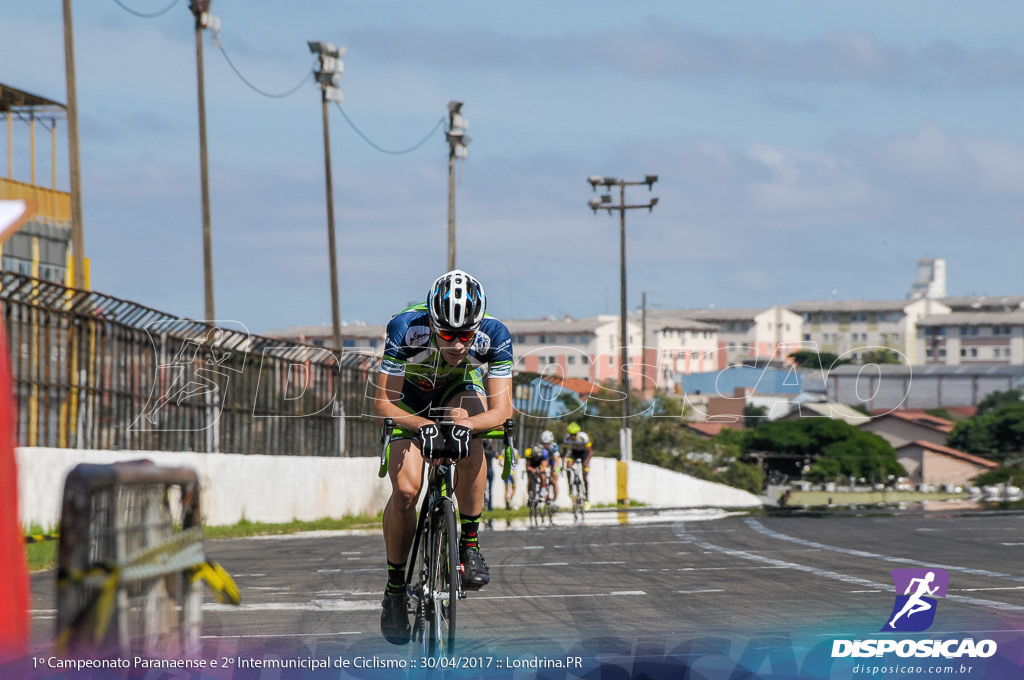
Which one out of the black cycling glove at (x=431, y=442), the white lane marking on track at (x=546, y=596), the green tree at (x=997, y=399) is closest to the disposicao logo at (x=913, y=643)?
the black cycling glove at (x=431, y=442)

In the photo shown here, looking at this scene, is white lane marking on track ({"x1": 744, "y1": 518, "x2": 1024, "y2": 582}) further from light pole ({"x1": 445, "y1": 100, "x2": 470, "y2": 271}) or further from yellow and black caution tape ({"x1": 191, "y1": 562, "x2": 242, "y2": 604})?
light pole ({"x1": 445, "y1": 100, "x2": 470, "y2": 271})

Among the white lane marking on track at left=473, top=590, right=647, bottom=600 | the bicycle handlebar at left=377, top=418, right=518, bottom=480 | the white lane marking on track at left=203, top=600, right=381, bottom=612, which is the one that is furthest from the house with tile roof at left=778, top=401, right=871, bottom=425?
the bicycle handlebar at left=377, top=418, right=518, bottom=480

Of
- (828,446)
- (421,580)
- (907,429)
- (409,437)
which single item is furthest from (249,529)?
(907,429)

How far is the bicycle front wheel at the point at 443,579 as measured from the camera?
6801 millimetres

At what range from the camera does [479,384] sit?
26.2 feet

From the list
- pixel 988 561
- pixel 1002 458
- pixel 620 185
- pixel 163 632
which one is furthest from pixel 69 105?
pixel 1002 458

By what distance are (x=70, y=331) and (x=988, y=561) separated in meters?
11.1

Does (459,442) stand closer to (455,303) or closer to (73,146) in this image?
(455,303)

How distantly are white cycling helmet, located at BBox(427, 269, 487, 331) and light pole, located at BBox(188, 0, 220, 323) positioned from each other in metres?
26.0

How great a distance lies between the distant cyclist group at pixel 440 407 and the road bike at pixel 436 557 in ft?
0.09

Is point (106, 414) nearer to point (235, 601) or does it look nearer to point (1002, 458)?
point (235, 601)

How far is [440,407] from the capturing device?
7785 mm

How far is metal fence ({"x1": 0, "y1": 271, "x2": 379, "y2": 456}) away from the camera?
1688 cm

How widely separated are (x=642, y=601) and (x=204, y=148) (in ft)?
82.3
